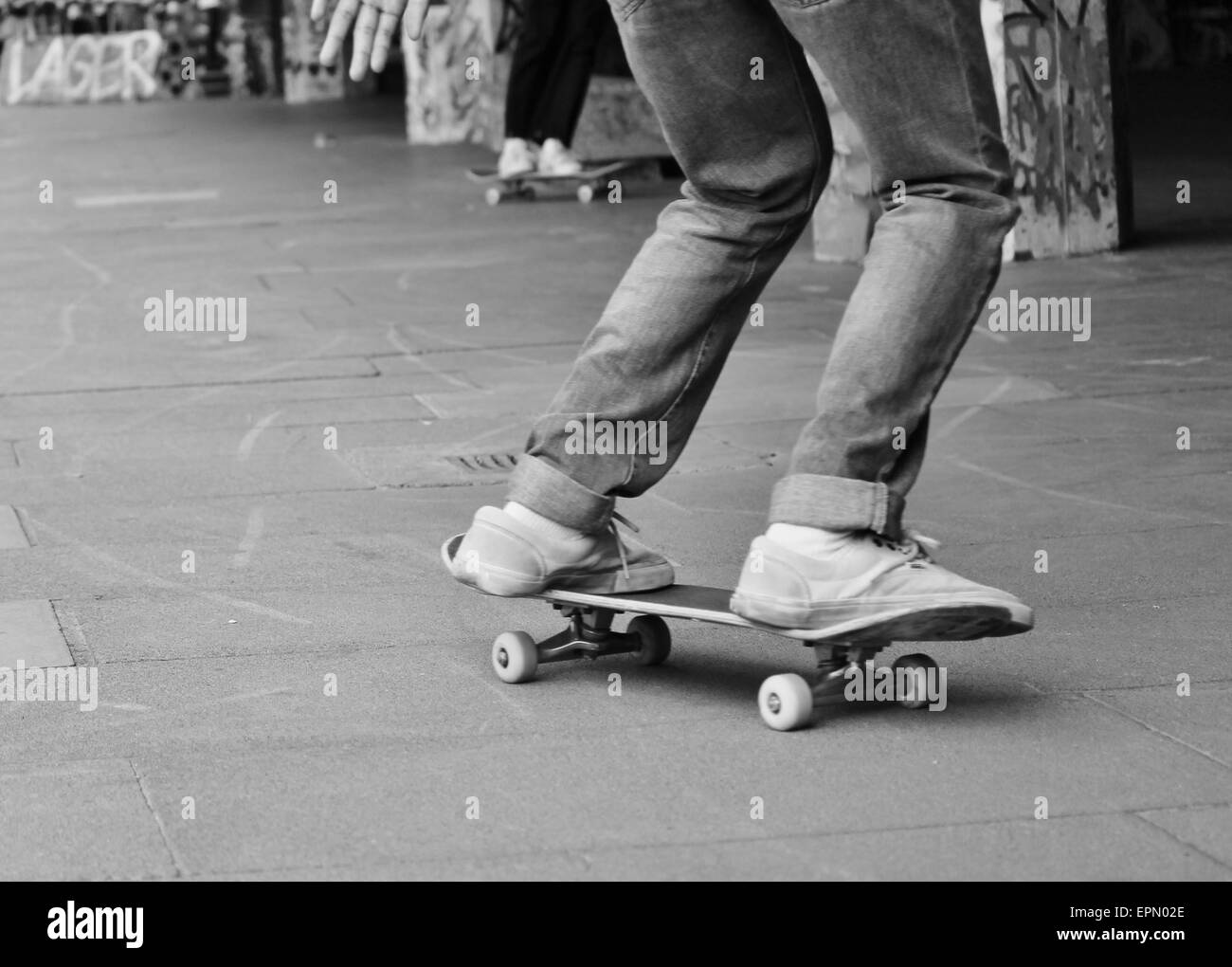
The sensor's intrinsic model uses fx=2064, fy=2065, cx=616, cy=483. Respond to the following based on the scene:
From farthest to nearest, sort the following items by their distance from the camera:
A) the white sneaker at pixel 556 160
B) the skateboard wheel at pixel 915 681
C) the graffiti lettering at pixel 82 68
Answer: the graffiti lettering at pixel 82 68 → the white sneaker at pixel 556 160 → the skateboard wheel at pixel 915 681

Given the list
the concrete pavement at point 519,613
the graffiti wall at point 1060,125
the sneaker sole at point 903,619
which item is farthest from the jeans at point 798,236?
the graffiti wall at point 1060,125

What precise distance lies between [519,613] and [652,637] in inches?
17.7

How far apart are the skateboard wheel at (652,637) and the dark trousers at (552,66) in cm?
874

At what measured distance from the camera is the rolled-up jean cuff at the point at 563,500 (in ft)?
10.7

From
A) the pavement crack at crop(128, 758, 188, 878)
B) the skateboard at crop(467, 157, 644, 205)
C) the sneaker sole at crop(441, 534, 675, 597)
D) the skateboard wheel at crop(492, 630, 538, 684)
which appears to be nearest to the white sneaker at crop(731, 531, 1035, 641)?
the sneaker sole at crop(441, 534, 675, 597)

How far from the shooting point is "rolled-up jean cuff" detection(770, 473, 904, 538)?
3.04 m

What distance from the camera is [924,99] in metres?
2.96

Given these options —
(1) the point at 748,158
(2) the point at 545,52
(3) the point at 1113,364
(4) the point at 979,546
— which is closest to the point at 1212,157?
(2) the point at 545,52

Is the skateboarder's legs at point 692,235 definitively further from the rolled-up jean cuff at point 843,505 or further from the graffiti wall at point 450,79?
the graffiti wall at point 450,79

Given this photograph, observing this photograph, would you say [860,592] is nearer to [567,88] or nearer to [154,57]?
[567,88]

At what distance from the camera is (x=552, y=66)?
1213 centimetres

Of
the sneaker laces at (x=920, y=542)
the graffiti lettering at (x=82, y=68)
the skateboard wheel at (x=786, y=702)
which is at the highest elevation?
the graffiti lettering at (x=82, y=68)

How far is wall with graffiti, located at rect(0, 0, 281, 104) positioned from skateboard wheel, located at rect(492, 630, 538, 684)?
23.6 m

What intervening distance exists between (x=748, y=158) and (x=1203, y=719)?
108 cm
